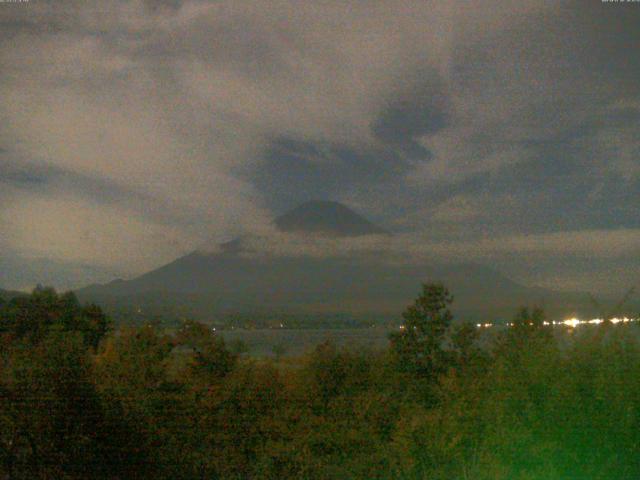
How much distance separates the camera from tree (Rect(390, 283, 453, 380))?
19.3 meters

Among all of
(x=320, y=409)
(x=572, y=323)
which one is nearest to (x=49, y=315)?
(x=320, y=409)

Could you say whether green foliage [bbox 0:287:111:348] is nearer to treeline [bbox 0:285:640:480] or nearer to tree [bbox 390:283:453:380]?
treeline [bbox 0:285:640:480]

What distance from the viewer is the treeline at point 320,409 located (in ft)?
22.7

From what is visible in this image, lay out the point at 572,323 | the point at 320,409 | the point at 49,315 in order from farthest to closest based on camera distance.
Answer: the point at 49,315 < the point at 320,409 < the point at 572,323

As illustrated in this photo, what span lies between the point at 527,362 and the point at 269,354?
10577mm

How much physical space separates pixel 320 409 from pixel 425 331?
8.68 metres

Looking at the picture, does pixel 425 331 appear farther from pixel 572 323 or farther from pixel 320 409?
pixel 572 323

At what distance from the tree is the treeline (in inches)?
7.6

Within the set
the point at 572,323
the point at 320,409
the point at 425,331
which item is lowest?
the point at 320,409

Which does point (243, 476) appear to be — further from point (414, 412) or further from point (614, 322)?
point (614, 322)

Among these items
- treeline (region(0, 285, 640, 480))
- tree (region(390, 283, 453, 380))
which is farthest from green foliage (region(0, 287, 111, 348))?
tree (region(390, 283, 453, 380))

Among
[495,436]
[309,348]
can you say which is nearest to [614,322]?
[495,436]

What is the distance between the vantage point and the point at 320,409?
13.7m

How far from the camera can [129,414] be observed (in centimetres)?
1173
